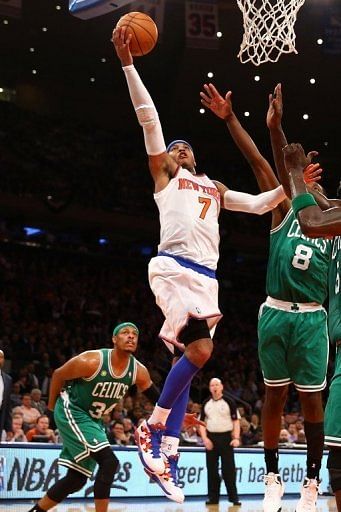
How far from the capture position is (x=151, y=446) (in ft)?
17.6

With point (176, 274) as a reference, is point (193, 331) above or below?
below

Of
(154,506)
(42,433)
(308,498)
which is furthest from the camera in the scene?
(42,433)

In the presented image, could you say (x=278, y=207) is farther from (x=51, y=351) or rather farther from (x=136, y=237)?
(x=136, y=237)

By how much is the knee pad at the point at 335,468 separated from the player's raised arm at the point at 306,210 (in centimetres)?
131

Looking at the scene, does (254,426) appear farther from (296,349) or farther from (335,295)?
(335,295)

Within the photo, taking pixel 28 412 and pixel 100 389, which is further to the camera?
pixel 28 412

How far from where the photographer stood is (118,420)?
13.6m

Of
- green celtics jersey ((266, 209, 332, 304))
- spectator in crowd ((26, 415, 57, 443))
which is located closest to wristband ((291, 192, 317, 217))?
green celtics jersey ((266, 209, 332, 304))

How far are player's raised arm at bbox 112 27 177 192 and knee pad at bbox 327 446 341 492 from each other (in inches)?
86.3

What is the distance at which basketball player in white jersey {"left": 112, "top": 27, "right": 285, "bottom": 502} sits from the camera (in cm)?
538

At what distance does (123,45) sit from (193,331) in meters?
2.06

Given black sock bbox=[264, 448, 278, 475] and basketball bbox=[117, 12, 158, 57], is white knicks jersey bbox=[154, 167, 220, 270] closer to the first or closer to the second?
basketball bbox=[117, 12, 158, 57]

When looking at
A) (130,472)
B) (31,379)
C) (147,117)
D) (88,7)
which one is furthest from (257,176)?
(31,379)

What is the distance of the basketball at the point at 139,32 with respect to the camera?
227 inches
